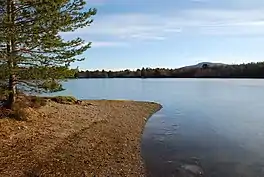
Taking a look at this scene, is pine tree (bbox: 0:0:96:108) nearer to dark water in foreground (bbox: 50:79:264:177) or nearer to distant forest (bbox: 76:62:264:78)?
dark water in foreground (bbox: 50:79:264:177)

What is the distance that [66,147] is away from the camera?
44.3 ft

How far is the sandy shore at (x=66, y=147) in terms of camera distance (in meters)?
10.8

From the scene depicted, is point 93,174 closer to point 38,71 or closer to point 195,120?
point 38,71

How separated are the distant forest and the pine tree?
95389mm

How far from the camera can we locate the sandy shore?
10.8 m

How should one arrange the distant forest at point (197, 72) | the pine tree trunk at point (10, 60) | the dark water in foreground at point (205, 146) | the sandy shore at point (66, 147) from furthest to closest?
the distant forest at point (197, 72) < the pine tree trunk at point (10, 60) < the dark water in foreground at point (205, 146) < the sandy shore at point (66, 147)

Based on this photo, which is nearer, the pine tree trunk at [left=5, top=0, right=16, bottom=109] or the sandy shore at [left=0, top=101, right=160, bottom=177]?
the sandy shore at [left=0, top=101, right=160, bottom=177]

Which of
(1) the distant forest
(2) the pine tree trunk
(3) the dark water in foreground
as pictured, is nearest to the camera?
(3) the dark water in foreground

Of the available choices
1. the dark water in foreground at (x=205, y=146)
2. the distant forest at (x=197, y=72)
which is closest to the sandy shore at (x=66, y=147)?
the dark water in foreground at (x=205, y=146)

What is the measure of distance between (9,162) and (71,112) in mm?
11531

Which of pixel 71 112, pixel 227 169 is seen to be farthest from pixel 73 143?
pixel 71 112

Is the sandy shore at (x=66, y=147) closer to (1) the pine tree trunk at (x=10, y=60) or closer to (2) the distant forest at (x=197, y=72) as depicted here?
(1) the pine tree trunk at (x=10, y=60)

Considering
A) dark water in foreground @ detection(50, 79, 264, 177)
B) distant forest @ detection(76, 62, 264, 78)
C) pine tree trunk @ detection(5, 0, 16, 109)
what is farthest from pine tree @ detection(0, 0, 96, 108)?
distant forest @ detection(76, 62, 264, 78)

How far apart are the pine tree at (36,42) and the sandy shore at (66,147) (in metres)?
2.00
